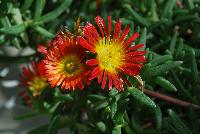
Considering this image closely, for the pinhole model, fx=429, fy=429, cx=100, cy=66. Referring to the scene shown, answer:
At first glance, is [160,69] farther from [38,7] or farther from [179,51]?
[38,7]

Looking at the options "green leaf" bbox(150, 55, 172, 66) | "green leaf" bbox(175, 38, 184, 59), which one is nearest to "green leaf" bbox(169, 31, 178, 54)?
"green leaf" bbox(175, 38, 184, 59)

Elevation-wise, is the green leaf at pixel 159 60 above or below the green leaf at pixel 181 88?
above

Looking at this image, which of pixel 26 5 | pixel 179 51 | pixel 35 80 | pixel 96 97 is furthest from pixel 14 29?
pixel 179 51

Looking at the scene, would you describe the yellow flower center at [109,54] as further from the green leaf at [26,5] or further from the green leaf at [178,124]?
the green leaf at [26,5]

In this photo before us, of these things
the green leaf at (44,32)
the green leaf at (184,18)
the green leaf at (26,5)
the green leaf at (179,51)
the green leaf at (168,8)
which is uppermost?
the green leaf at (26,5)

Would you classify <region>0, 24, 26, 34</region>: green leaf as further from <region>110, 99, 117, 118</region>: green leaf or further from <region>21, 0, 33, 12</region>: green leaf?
<region>110, 99, 117, 118</region>: green leaf

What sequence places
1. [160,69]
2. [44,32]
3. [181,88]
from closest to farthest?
[160,69]
[181,88]
[44,32]

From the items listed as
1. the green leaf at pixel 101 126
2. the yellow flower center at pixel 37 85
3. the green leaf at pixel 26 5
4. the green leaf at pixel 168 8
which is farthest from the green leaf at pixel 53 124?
the green leaf at pixel 168 8
